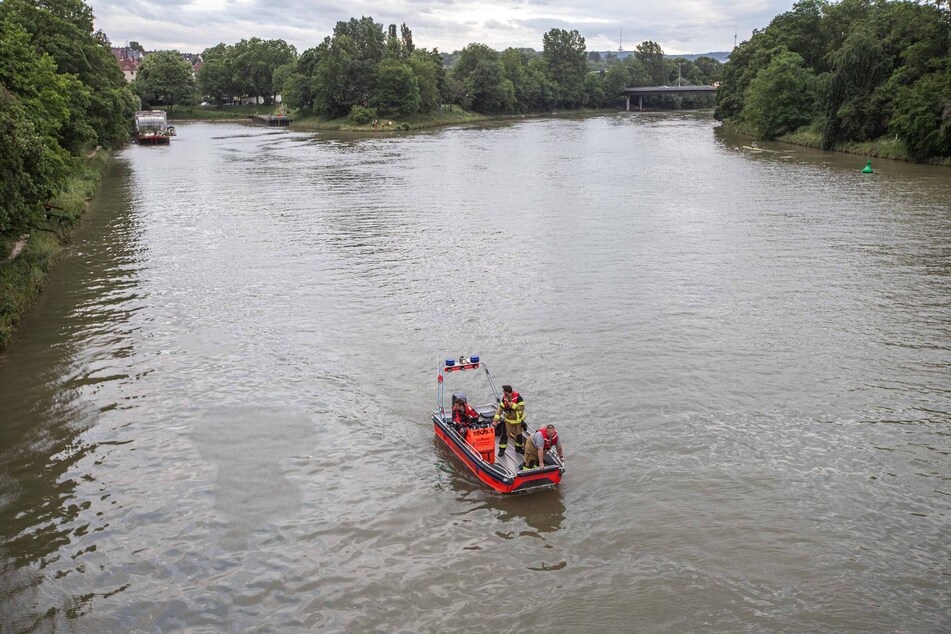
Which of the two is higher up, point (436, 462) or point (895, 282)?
point (895, 282)

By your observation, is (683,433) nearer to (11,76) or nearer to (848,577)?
(848,577)

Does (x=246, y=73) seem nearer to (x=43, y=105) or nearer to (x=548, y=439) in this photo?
(x=43, y=105)

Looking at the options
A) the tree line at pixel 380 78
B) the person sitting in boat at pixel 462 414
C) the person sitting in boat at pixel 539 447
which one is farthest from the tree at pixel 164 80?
the person sitting in boat at pixel 539 447

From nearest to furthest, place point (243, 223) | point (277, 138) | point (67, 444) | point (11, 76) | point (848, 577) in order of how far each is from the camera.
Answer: point (848, 577) < point (67, 444) < point (11, 76) < point (243, 223) < point (277, 138)

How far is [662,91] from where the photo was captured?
182 metres

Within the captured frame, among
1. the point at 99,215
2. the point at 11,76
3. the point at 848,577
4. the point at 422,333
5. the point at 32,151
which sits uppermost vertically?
the point at 11,76

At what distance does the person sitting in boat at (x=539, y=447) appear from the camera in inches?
621

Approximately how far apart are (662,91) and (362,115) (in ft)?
300

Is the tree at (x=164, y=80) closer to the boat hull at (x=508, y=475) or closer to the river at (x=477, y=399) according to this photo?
the river at (x=477, y=399)

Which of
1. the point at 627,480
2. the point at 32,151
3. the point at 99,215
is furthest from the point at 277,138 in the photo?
the point at 627,480

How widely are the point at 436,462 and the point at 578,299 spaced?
1251 cm

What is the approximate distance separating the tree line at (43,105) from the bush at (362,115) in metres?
43.4

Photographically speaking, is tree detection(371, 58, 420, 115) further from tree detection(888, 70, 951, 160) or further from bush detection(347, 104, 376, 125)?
tree detection(888, 70, 951, 160)

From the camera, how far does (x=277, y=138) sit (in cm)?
10788
